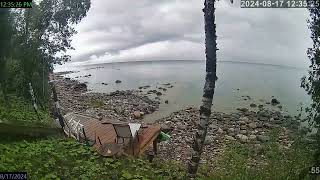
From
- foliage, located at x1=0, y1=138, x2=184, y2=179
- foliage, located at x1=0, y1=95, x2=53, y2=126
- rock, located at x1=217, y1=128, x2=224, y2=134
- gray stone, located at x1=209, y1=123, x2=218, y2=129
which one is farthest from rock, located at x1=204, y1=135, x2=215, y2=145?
foliage, located at x1=0, y1=138, x2=184, y2=179

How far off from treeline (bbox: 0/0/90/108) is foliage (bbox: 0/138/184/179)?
9.38 meters

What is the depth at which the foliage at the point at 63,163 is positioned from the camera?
25.9 feet

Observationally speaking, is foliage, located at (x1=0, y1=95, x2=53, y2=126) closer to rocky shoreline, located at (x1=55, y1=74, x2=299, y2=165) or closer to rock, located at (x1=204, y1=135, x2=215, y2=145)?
rocky shoreline, located at (x1=55, y1=74, x2=299, y2=165)

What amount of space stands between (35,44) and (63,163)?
46.8 feet

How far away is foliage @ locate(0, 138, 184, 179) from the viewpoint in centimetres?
789

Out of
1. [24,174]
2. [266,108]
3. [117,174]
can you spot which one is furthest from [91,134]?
[266,108]

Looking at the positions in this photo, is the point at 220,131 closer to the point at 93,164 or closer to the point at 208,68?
the point at 208,68

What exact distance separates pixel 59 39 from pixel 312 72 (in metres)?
17.4

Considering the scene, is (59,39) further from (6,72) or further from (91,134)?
(91,134)

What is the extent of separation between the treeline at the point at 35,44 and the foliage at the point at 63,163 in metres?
9.38

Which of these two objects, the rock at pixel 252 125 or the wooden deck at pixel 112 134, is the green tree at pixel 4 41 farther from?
the rock at pixel 252 125

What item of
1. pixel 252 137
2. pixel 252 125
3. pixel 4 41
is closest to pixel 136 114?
pixel 252 125

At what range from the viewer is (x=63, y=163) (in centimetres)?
888

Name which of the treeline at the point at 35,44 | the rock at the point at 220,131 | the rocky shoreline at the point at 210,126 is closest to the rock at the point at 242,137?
the rocky shoreline at the point at 210,126
